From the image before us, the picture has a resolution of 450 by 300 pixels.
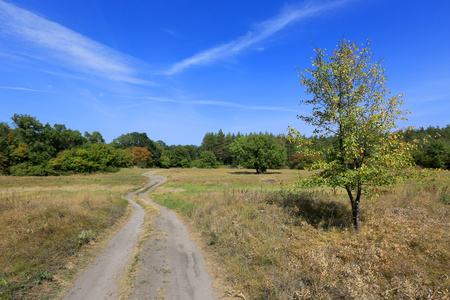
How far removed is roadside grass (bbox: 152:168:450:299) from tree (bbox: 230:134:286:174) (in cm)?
6020

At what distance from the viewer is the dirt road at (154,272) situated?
7070 mm

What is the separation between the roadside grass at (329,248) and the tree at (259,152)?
197ft

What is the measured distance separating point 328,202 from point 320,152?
545 cm

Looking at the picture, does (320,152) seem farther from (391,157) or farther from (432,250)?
(432,250)

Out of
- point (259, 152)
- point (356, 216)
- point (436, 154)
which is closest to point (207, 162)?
point (259, 152)

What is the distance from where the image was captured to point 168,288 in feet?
24.1

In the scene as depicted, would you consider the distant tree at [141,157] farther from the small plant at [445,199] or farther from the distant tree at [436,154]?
the distant tree at [436,154]

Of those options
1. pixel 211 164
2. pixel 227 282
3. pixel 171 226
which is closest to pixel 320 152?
pixel 227 282

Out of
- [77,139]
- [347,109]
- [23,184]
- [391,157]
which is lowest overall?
[23,184]

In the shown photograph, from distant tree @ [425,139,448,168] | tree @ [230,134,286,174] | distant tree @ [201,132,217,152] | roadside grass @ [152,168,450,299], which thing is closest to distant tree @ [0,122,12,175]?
tree @ [230,134,286,174]

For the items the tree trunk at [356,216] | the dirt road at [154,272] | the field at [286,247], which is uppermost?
the tree trunk at [356,216]

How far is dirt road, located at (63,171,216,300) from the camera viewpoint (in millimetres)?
7070

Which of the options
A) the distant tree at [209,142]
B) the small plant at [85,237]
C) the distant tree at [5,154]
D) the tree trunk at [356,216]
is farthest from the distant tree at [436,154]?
the distant tree at [5,154]

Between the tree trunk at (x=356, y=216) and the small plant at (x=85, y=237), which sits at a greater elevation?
the tree trunk at (x=356, y=216)
